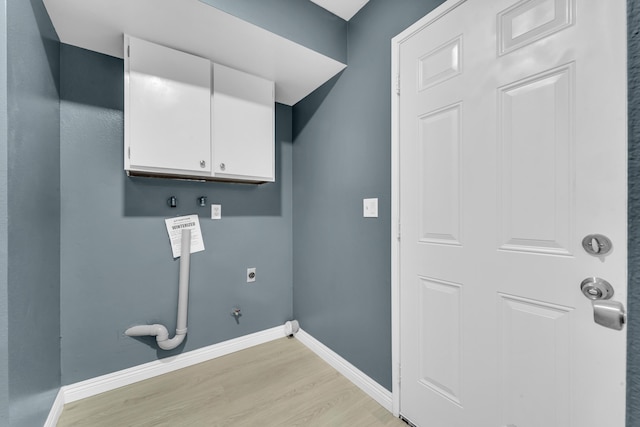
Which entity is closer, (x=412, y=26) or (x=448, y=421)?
(x=448, y=421)

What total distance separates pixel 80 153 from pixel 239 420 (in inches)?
73.0

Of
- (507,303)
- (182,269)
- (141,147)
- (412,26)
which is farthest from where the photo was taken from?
(182,269)

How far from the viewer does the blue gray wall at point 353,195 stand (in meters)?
1.59

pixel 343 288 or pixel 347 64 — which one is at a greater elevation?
pixel 347 64

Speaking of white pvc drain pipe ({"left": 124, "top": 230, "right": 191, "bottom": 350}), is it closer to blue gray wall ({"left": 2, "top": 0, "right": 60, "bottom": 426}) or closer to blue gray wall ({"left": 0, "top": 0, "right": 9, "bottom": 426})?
blue gray wall ({"left": 2, "top": 0, "right": 60, "bottom": 426})

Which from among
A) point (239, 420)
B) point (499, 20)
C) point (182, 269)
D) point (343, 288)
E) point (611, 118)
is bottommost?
point (239, 420)

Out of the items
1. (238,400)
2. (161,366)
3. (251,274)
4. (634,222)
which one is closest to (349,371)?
(238,400)

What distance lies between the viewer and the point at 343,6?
175 cm

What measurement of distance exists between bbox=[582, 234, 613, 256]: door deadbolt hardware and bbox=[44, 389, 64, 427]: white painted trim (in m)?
2.46

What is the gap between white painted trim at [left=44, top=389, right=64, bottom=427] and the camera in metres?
1.38

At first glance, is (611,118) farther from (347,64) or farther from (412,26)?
(347,64)

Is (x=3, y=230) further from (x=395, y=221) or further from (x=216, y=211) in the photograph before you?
(x=395, y=221)

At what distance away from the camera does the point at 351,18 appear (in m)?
1.83

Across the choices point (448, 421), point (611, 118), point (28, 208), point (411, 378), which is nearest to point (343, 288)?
point (411, 378)
